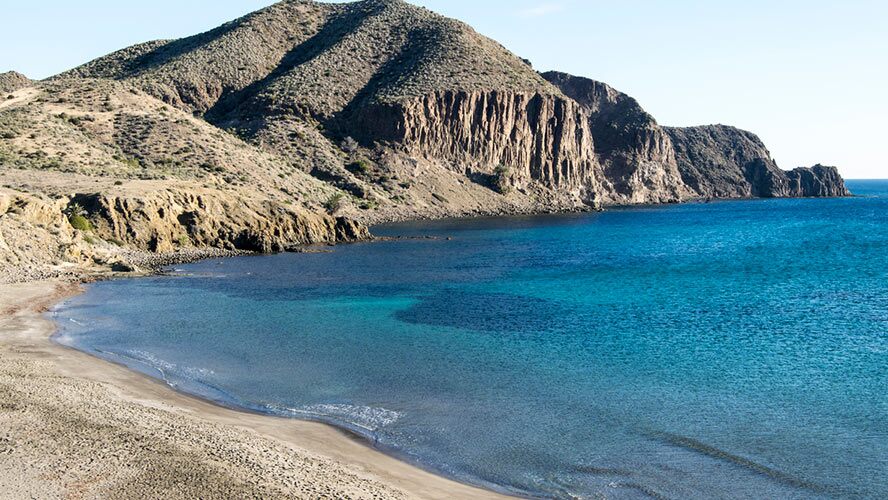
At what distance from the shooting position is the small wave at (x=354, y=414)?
22781 mm

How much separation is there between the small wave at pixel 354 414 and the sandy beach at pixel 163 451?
3.12 feet

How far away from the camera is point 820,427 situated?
73.0 feet

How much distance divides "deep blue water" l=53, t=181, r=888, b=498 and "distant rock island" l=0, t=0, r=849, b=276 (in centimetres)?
1099

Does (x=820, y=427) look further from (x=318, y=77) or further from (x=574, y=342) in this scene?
(x=318, y=77)

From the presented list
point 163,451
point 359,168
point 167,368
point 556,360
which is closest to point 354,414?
point 163,451

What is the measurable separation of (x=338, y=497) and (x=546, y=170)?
14412 cm

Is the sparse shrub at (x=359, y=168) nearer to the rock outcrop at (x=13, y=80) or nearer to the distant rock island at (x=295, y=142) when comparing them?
the distant rock island at (x=295, y=142)

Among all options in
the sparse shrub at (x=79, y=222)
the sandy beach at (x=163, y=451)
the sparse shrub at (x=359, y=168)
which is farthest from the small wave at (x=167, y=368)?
the sparse shrub at (x=359, y=168)

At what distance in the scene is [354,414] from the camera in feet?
77.6

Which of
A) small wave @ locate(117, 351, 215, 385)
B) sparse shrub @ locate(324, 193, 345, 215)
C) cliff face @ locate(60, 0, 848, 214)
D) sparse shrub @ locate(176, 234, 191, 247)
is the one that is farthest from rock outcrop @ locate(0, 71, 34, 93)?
small wave @ locate(117, 351, 215, 385)

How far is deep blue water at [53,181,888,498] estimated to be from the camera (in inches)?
784

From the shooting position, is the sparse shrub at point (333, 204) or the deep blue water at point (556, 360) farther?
the sparse shrub at point (333, 204)

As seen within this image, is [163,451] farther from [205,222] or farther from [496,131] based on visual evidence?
[496,131]

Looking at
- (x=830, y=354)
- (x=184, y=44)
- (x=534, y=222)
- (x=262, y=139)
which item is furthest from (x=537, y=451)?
(x=184, y=44)
